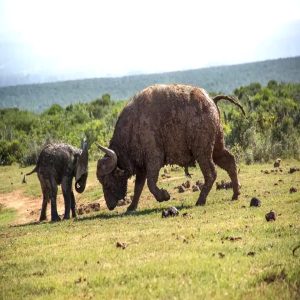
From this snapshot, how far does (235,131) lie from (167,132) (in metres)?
14.2

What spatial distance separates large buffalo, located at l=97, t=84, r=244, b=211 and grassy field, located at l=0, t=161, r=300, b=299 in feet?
3.40

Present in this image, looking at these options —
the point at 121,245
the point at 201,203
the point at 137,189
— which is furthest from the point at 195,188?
the point at 121,245

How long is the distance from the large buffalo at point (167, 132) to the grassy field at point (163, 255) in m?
1.04

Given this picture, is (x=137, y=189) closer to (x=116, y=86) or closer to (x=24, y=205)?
(x=24, y=205)

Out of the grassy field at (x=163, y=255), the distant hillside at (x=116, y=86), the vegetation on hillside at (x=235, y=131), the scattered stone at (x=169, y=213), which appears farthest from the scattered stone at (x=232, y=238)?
the distant hillside at (x=116, y=86)

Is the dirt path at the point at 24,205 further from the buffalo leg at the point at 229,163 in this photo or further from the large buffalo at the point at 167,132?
the buffalo leg at the point at 229,163

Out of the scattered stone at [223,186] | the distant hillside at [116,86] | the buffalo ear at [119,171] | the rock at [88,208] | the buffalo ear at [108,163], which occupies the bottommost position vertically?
the distant hillside at [116,86]

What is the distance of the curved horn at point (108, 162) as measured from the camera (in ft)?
47.6

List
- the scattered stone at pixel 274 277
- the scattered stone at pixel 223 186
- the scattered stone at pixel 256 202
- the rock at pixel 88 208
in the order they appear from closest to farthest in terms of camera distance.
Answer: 1. the scattered stone at pixel 274 277
2. the scattered stone at pixel 256 202
3. the rock at pixel 88 208
4. the scattered stone at pixel 223 186

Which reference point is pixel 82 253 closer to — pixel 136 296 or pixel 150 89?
pixel 136 296

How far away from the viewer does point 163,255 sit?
29.5ft

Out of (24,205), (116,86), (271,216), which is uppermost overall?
(271,216)

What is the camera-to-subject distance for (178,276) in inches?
310

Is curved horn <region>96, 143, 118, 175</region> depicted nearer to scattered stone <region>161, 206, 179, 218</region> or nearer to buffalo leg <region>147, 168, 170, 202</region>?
buffalo leg <region>147, 168, 170, 202</region>
